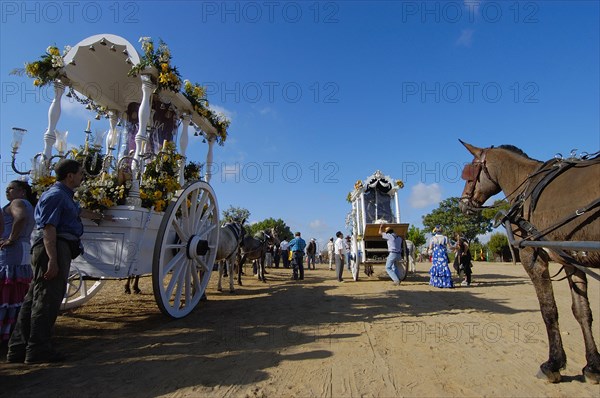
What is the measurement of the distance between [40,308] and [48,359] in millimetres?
480

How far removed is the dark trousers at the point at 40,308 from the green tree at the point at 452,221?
2003 inches

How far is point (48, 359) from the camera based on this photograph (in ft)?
9.46

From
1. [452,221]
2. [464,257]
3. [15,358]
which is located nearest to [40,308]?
[15,358]

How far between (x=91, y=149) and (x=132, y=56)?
1590 mm

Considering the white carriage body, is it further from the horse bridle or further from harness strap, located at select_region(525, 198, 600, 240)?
harness strap, located at select_region(525, 198, 600, 240)

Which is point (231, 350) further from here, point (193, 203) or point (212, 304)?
point (212, 304)

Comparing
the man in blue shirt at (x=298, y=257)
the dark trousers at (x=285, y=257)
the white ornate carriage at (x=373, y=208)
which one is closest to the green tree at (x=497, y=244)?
the dark trousers at (x=285, y=257)

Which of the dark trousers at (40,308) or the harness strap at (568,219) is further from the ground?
the harness strap at (568,219)

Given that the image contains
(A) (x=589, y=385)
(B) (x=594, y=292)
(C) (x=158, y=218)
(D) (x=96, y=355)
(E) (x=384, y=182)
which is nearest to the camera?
(A) (x=589, y=385)

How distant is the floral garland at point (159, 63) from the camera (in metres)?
4.76

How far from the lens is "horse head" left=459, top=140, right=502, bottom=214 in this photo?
359cm

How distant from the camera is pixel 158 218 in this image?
4559mm

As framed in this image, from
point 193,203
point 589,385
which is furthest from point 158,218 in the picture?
point 589,385

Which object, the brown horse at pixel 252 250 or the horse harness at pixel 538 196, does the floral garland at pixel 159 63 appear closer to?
the horse harness at pixel 538 196
